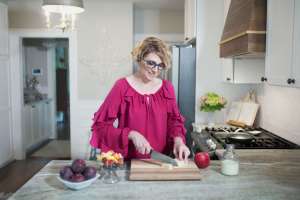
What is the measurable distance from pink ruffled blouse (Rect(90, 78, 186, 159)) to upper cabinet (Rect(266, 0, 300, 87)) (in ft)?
2.26

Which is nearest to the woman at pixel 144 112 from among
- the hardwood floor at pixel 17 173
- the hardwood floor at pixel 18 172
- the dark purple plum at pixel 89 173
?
the dark purple plum at pixel 89 173

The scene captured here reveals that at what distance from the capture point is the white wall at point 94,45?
175 inches

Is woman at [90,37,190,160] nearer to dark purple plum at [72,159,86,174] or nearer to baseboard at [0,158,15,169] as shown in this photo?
dark purple plum at [72,159,86,174]

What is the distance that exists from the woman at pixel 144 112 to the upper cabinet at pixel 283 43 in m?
0.69

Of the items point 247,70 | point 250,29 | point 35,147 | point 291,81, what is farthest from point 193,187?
point 35,147

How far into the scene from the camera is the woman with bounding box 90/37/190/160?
1.67 metres

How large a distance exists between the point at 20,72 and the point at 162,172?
3898mm

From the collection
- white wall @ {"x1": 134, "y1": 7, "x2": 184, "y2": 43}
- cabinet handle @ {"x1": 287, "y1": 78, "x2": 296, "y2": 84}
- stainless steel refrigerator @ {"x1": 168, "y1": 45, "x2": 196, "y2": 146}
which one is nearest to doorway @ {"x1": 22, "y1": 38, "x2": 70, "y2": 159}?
white wall @ {"x1": 134, "y1": 7, "x2": 184, "y2": 43}

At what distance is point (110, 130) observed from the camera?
5.49 ft

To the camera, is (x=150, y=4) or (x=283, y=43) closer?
(x=283, y=43)

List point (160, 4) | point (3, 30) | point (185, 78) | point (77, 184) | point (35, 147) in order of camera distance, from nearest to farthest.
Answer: point (77, 184) < point (185, 78) < point (3, 30) < point (160, 4) < point (35, 147)

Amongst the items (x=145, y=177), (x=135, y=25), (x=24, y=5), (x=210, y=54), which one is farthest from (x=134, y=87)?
(x=24, y=5)

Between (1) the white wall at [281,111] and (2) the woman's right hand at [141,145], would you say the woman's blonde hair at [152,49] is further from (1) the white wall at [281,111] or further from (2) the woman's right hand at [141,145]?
(1) the white wall at [281,111]

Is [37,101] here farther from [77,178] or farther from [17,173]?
[77,178]
